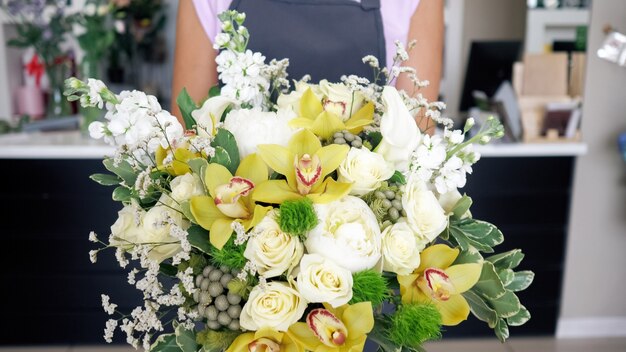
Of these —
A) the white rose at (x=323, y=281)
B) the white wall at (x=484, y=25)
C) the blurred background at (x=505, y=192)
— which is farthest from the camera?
the white wall at (x=484, y=25)

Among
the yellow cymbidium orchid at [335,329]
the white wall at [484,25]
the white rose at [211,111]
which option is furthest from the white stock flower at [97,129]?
the white wall at [484,25]

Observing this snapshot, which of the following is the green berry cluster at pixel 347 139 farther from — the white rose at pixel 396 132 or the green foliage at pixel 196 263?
the green foliage at pixel 196 263

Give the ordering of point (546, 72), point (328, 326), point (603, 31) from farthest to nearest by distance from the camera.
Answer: point (546, 72) → point (603, 31) → point (328, 326)

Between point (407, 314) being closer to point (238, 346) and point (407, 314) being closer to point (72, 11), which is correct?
point (238, 346)

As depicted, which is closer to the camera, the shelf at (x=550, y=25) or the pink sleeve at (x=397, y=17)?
the pink sleeve at (x=397, y=17)

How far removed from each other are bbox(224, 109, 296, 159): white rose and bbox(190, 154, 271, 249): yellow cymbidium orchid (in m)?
0.03

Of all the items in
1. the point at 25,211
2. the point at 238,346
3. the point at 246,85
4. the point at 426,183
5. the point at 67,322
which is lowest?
the point at 67,322

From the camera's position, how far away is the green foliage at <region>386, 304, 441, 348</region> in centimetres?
71

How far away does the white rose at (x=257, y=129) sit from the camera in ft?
2.40

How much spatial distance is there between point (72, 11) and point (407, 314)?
10.4 ft

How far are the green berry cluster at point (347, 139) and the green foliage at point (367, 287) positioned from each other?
15 centimetres

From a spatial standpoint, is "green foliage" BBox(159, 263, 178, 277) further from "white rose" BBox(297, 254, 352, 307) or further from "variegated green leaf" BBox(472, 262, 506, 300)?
"variegated green leaf" BBox(472, 262, 506, 300)

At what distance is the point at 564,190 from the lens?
9.56 ft

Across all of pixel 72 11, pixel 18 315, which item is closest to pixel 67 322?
pixel 18 315
